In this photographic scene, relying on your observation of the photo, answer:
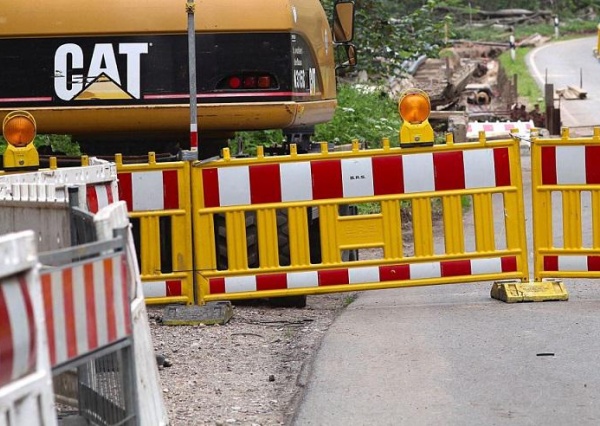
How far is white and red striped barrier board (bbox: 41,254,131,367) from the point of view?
469 cm

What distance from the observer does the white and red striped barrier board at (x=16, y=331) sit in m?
4.28

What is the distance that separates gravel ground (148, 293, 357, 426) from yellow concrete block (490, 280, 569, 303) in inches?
48.4

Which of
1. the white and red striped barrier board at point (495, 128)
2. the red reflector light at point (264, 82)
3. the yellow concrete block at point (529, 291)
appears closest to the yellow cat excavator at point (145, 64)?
the red reflector light at point (264, 82)

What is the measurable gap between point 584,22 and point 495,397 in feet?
225

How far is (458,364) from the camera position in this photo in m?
7.79

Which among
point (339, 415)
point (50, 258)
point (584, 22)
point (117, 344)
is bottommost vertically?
point (339, 415)

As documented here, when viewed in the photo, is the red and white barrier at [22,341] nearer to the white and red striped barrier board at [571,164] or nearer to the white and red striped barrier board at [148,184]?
the white and red striped barrier board at [148,184]

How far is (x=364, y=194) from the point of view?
10.2 m

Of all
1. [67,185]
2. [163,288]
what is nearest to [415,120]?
[163,288]

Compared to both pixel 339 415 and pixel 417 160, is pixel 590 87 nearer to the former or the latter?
pixel 417 160

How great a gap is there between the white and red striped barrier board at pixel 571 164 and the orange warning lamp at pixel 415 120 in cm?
92

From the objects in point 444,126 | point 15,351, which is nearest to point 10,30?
point 15,351

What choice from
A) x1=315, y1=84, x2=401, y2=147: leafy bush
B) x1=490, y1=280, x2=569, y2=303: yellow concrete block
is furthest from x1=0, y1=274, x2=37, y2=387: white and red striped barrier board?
x1=315, y1=84, x2=401, y2=147: leafy bush

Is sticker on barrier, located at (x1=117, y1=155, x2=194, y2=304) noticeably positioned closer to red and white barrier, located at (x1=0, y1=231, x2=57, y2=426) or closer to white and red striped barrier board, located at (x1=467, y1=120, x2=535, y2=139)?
red and white barrier, located at (x1=0, y1=231, x2=57, y2=426)
